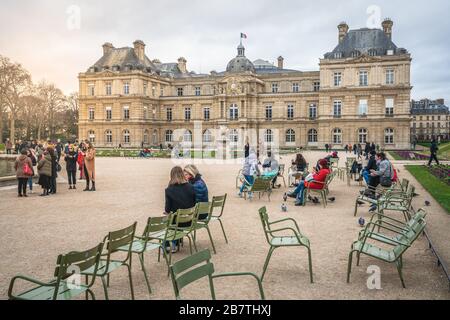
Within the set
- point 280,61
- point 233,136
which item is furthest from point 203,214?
point 280,61

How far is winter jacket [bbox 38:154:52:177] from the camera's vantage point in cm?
1402

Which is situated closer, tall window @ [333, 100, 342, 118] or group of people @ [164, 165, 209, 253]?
group of people @ [164, 165, 209, 253]

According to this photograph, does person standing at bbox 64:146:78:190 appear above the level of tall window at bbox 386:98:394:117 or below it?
below

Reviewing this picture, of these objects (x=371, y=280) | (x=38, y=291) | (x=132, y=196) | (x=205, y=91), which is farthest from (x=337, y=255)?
(x=205, y=91)

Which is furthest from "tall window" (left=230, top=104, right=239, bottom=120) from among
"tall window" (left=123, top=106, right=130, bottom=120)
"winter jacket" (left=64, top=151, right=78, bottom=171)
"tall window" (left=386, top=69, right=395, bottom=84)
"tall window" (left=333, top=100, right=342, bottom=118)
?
"winter jacket" (left=64, top=151, right=78, bottom=171)

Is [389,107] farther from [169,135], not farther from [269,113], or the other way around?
[169,135]

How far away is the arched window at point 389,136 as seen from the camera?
50594mm

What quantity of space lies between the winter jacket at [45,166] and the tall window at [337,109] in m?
43.8

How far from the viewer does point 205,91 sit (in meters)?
67.1

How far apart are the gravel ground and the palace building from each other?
3964 centimetres

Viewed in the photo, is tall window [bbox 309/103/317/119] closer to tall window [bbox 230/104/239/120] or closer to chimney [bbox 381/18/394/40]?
tall window [bbox 230/104/239/120]

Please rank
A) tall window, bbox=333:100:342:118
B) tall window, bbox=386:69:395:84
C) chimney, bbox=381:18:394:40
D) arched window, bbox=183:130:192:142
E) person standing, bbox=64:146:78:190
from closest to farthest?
person standing, bbox=64:146:78:190 → tall window, bbox=386:69:395:84 → tall window, bbox=333:100:342:118 → chimney, bbox=381:18:394:40 → arched window, bbox=183:130:192:142
